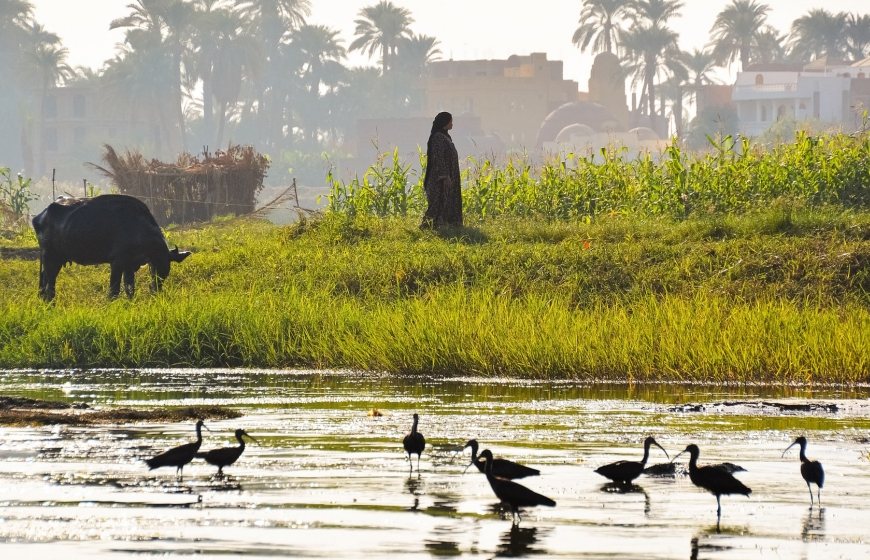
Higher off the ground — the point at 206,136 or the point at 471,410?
the point at 206,136

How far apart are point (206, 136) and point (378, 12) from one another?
14889mm

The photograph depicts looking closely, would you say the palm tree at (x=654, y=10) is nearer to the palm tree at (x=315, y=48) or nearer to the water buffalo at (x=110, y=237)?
the palm tree at (x=315, y=48)

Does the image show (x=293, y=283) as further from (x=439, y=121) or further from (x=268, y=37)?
(x=268, y=37)

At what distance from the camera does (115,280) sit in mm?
20375

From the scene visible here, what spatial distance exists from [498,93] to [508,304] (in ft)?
326

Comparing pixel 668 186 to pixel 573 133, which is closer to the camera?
pixel 668 186

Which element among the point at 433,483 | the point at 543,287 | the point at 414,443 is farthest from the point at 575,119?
the point at 433,483

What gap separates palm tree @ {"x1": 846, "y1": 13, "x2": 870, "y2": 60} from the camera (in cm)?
11731

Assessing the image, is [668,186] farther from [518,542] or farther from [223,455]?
[518,542]

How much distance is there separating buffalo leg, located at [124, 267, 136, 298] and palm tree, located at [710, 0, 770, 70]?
96934 millimetres

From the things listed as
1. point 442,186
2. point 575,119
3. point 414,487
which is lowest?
point 414,487

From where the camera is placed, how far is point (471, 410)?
12.4 m

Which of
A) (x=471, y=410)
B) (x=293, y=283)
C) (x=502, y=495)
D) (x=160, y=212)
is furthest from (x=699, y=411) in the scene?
(x=160, y=212)

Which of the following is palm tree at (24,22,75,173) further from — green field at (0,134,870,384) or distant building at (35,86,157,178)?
green field at (0,134,870,384)
